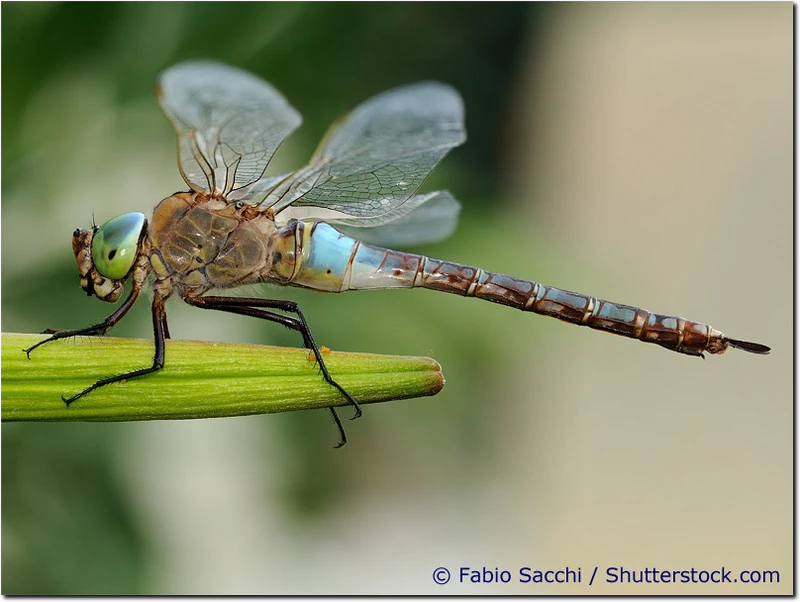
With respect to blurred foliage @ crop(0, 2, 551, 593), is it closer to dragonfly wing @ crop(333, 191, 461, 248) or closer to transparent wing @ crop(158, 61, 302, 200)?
transparent wing @ crop(158, 61, 302, 200)

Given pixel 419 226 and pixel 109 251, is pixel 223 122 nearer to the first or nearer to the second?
pixel 109 251

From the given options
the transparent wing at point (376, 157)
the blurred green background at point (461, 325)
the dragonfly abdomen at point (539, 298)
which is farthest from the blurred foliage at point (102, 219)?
the dragonfly abdomen at point (539, 298)

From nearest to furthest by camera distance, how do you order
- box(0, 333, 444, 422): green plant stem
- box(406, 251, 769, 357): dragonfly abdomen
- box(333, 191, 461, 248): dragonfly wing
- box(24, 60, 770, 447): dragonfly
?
1. box(0, 333, 444, 422): green plant stem
2. box(24, 60, 770, 447): dragonfly
3. box(406, 251, 769, 357): dragonfly abdomen
4. box(333, 191, 461, 248): dragonfly wing

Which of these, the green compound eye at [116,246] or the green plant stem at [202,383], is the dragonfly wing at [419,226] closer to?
the green compound eye at [116,246]

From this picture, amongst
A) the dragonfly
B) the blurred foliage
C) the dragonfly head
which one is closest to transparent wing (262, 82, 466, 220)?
the dragonfly

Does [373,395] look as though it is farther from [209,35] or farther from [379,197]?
[209,35]

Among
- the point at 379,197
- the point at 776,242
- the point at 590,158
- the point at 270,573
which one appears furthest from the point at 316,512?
the point at 590,158
